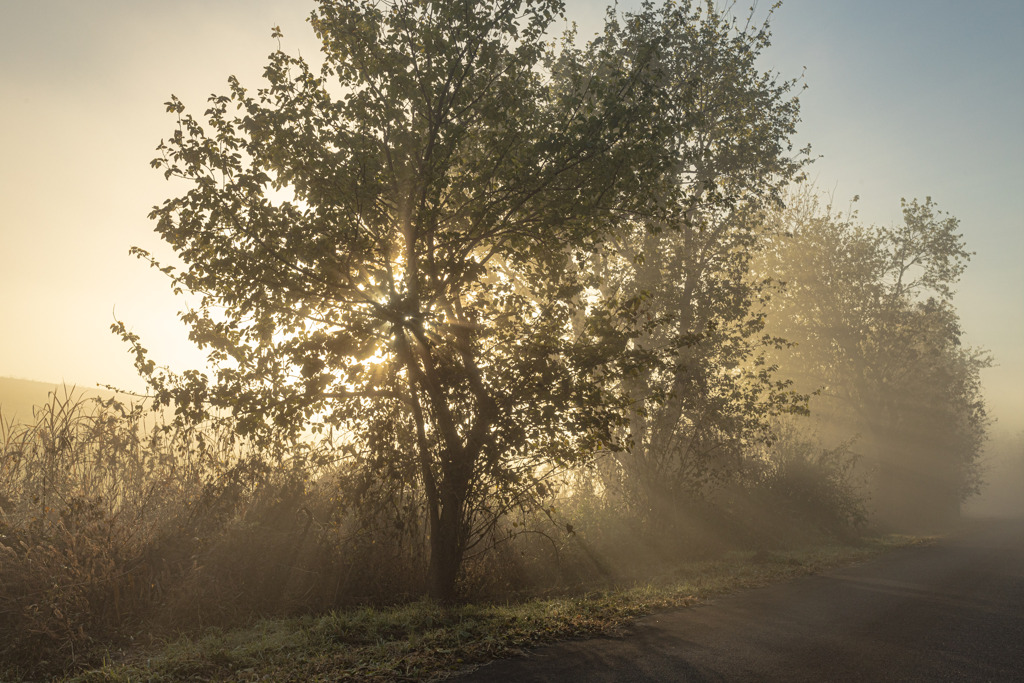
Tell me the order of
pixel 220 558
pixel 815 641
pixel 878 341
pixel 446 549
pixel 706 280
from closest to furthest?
pixel 815 641 → pixel 220 558 → pixel 446 549 → pixel 706 280 → pixel 878 341

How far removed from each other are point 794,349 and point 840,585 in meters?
29.5

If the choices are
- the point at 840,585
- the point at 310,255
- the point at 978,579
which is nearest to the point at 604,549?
the point at 840,585

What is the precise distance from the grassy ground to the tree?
1.57 metres

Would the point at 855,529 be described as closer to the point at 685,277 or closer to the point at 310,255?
the point at 685,277

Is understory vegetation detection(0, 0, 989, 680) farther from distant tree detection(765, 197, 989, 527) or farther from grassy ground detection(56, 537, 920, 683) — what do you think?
distant tree detection(765, 197, 989, 527)

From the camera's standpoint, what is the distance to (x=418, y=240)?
9992 mm

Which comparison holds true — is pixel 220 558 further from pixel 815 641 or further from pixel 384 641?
pixel 815 641

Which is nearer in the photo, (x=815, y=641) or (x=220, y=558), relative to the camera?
(x=815, y=641)

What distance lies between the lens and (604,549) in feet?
50.8

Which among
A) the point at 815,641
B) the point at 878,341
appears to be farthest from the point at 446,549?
the point at 878,341

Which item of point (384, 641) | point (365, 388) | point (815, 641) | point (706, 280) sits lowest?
point (815, 641)

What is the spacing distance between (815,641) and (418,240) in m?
7.55

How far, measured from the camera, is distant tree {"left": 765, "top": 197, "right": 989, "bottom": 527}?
123 feet

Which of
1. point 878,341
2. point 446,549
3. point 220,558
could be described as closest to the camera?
point 220,558
